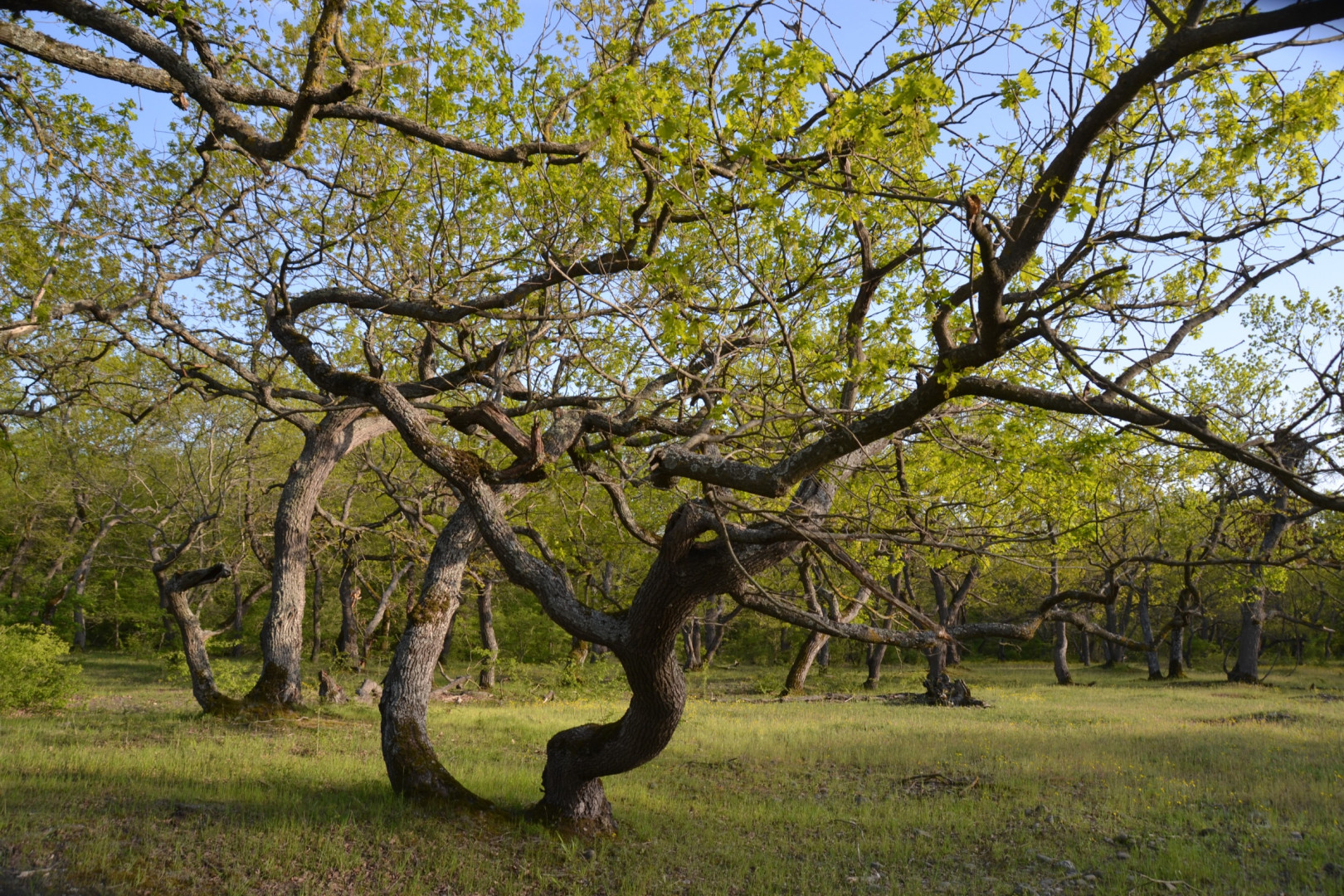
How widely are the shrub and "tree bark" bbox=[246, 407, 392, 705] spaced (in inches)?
158

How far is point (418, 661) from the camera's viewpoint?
9.13 m

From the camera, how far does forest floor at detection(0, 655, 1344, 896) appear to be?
254 inches

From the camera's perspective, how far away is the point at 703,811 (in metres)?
9.26

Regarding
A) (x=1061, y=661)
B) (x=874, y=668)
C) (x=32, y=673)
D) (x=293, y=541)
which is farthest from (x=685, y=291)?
(x=1061, y=661)

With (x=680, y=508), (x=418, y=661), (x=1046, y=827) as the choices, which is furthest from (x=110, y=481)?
(x=1046, y=827)

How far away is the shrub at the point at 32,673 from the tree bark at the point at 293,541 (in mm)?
4007

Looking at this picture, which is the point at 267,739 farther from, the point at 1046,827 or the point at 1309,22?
the point at 1309,22

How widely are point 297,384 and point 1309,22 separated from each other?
2239 cm

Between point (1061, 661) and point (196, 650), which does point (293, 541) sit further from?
point (1061, 661)

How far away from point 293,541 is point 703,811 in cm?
871

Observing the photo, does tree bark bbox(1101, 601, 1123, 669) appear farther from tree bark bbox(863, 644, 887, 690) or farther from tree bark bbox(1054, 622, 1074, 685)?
tree bark bbox(863, 644, 887, 690)

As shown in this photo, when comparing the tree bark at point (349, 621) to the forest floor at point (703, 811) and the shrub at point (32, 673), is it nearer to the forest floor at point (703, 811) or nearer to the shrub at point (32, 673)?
the forest floor at point (703, 811)

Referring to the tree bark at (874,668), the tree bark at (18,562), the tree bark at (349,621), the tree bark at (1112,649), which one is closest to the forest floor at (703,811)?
the tree bark at (349,621)

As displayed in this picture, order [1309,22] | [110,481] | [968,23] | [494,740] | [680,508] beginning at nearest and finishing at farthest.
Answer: [1309,22] → [968,23] → [680,508] → [494,740] → [110,481]
